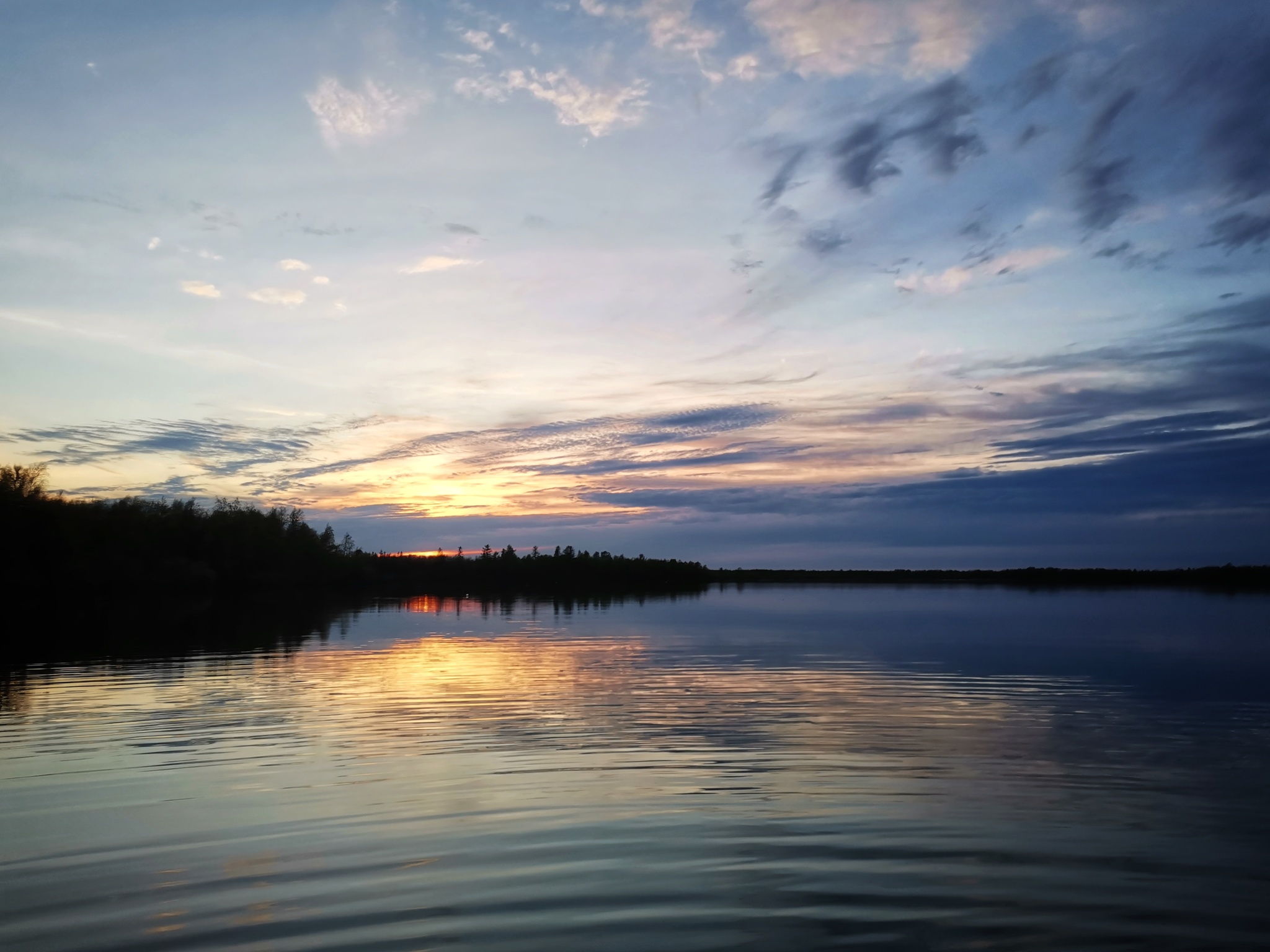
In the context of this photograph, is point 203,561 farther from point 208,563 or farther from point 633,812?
point 633,812

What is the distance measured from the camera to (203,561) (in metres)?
110

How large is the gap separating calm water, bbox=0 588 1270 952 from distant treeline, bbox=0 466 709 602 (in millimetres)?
54746

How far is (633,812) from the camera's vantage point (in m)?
10.6

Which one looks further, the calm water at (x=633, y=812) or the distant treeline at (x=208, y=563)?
the distant treeline at (x=208, y=563)

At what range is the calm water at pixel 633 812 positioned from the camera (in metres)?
7.15

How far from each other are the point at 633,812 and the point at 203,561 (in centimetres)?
11440

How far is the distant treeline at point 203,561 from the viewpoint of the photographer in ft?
229

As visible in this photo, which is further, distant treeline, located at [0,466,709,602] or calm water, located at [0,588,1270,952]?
distant treeline, located at [0,466,709,602]

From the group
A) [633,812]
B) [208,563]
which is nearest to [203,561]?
[208,563]

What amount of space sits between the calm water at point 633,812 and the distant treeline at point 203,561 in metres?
54.7

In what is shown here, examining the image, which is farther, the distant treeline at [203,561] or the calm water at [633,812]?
the distant treeline at [203,561]

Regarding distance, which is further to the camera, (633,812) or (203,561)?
(203,561)

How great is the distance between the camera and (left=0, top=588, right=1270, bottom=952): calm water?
715cm

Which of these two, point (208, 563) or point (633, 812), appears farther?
point (208, 563)
